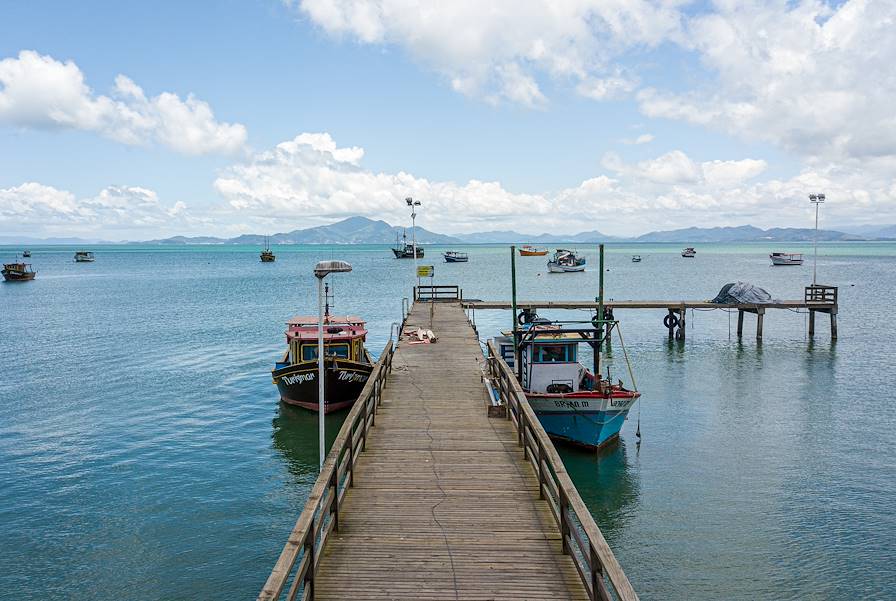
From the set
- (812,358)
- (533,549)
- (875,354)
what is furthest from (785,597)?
(875,354)

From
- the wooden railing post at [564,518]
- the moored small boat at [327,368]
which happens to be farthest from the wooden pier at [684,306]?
the wooden railing post at [564,518]

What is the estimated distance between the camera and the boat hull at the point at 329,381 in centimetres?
2492

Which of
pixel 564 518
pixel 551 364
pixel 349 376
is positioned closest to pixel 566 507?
pixel 564 518

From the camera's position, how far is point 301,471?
1989 centimetres

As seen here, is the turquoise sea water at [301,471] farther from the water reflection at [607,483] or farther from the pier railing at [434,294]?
the pier railing at [434,294]

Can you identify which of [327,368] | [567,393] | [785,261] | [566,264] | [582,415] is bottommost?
[582,415]

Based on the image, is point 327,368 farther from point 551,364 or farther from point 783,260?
point 783,260

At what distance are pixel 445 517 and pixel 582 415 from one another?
11.2m

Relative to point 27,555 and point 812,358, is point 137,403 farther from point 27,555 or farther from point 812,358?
point 812,358

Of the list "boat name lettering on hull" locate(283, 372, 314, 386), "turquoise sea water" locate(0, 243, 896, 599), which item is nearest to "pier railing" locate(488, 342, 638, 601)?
"turquoise sea water" locate(0, 243, 896, 599)

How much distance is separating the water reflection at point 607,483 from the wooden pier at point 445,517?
12.8 feet

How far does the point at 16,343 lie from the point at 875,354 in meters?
52.1

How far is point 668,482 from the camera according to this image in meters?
18.7

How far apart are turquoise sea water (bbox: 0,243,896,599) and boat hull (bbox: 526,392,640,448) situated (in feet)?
2.14
